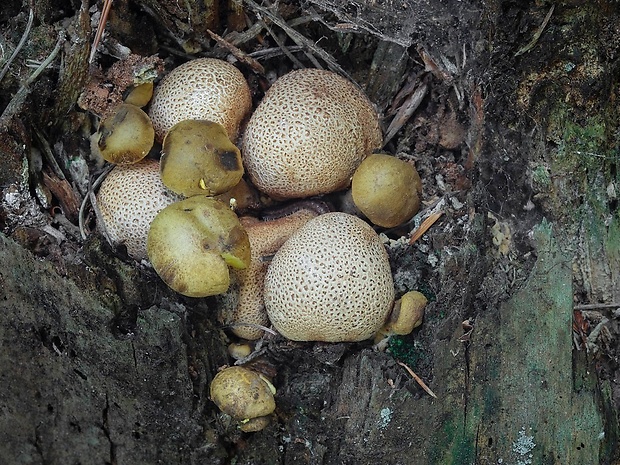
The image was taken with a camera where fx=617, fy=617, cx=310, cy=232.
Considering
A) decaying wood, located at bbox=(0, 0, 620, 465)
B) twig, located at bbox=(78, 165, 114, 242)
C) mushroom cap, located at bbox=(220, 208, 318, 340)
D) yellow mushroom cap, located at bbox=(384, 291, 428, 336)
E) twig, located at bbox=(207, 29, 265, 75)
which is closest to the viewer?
decaying wood, located at bbox=(0, 0, 620, 465)

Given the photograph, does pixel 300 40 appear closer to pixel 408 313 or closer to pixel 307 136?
pixel 307 136

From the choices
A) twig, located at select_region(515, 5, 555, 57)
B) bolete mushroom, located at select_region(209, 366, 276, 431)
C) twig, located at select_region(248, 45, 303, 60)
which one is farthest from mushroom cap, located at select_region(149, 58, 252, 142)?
twig, located at select_region(515, 5, 555, 57)

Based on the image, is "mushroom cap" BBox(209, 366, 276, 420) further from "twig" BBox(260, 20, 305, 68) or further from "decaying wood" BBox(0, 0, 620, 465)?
"twig" BBox(260, 20, 305, 68)

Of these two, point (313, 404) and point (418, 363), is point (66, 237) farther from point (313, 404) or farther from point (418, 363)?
point (418, 363)

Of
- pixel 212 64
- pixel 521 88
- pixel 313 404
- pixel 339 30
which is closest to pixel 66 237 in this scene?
pixel 212 64

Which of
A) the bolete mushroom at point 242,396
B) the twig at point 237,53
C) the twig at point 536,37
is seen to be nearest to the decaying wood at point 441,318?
the twig at point 536,37

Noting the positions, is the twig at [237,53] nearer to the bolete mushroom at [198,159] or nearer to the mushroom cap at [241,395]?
the bolete mushroom at [198,159]

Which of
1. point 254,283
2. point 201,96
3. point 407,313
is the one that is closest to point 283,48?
point 201,96

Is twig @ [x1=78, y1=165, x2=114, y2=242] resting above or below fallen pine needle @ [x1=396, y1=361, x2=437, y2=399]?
above
